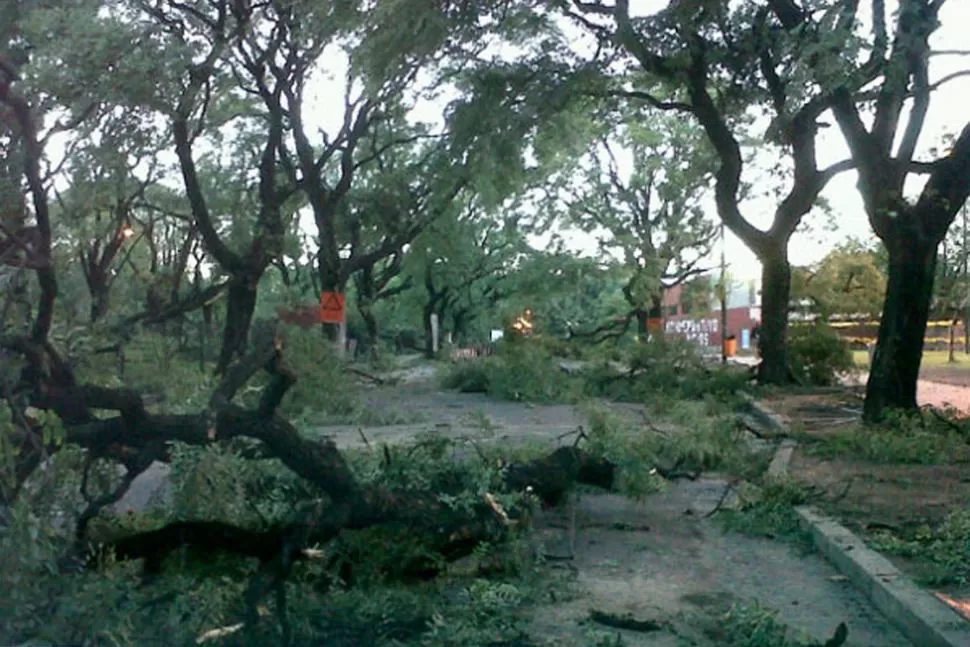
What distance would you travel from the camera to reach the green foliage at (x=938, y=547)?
341 inches

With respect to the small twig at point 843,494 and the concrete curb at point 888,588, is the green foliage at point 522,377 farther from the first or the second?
the concrete curb at point 888,588

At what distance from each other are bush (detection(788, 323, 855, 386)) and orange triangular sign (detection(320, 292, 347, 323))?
10574 millimetres

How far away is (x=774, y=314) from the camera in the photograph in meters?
30.0

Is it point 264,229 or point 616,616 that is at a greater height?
point 264,229

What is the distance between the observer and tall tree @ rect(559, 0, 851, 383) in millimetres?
16844

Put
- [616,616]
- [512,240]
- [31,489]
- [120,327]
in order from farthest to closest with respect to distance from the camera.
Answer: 1. [512,240]
2. [120,327]
3. [616,616]
4. [31,489]

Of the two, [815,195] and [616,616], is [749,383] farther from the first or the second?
[616,616]

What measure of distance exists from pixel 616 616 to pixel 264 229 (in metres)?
21.5

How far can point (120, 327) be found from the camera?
13.6 meters

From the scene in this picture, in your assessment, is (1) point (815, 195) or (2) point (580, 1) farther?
(1) point (815, 195)

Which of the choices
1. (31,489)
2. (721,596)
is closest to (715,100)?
(721,596)

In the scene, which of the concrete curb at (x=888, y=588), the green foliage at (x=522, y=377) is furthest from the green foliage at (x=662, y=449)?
the green foliage at (x=522, y=377)

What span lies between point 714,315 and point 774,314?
44.3 metres

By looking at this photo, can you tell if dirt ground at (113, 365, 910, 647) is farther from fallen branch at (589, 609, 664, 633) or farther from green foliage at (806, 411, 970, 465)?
green foliage at (806, 411, 970, 465)
